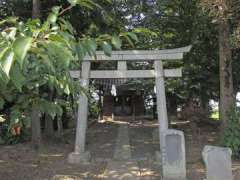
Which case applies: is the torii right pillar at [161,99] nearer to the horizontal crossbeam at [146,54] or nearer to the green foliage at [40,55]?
the horizontal crossbeam at [146,54]

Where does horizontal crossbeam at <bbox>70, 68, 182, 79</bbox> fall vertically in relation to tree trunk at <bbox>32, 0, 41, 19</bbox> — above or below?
below

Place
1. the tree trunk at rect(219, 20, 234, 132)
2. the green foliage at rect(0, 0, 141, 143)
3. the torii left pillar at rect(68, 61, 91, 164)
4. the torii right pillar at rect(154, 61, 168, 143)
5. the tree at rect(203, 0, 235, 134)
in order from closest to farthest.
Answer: the green foliage at rect(0, 0, 141, 143) < the torii left pillar at rect(68, 61, 91, 164) < the torii right pillar at rect(154, 61, 168, 143) < the tree at rect(203, 0, 235, 134) < the tree trunk at rect(219, 20, 234, 132)

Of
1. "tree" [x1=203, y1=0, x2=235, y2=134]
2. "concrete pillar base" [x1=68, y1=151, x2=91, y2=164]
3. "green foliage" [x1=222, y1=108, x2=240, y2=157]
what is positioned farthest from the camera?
"tree" [x1=203, y1=0, x2=235, y2=134]

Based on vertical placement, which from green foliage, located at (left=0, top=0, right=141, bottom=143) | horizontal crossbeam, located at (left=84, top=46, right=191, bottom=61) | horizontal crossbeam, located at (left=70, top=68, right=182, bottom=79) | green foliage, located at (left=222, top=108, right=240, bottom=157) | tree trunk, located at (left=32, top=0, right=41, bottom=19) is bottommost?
green foliage, located at (left=222, top=108, right=240, bottom=157)

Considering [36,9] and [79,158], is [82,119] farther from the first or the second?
[36,9]

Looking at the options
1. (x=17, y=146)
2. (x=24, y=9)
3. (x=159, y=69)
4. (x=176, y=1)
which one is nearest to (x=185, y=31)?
(x=176, y=1)

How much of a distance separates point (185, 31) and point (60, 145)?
21.3 ft

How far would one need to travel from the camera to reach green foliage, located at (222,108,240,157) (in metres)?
10.2

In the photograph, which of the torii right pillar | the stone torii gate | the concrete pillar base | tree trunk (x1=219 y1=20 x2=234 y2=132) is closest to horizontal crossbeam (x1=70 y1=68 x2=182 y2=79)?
the stone torii gate

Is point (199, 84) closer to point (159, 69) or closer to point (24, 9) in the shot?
point (159, 69)

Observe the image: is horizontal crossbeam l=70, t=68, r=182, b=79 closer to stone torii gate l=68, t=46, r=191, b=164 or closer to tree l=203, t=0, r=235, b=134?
stone torii gate l=68, t=46, r=191, b=164

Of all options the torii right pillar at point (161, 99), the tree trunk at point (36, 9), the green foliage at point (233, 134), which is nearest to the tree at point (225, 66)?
the green foliage at point (233, 134)

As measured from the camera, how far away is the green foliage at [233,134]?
10188 mm

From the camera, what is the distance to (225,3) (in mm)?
9398
